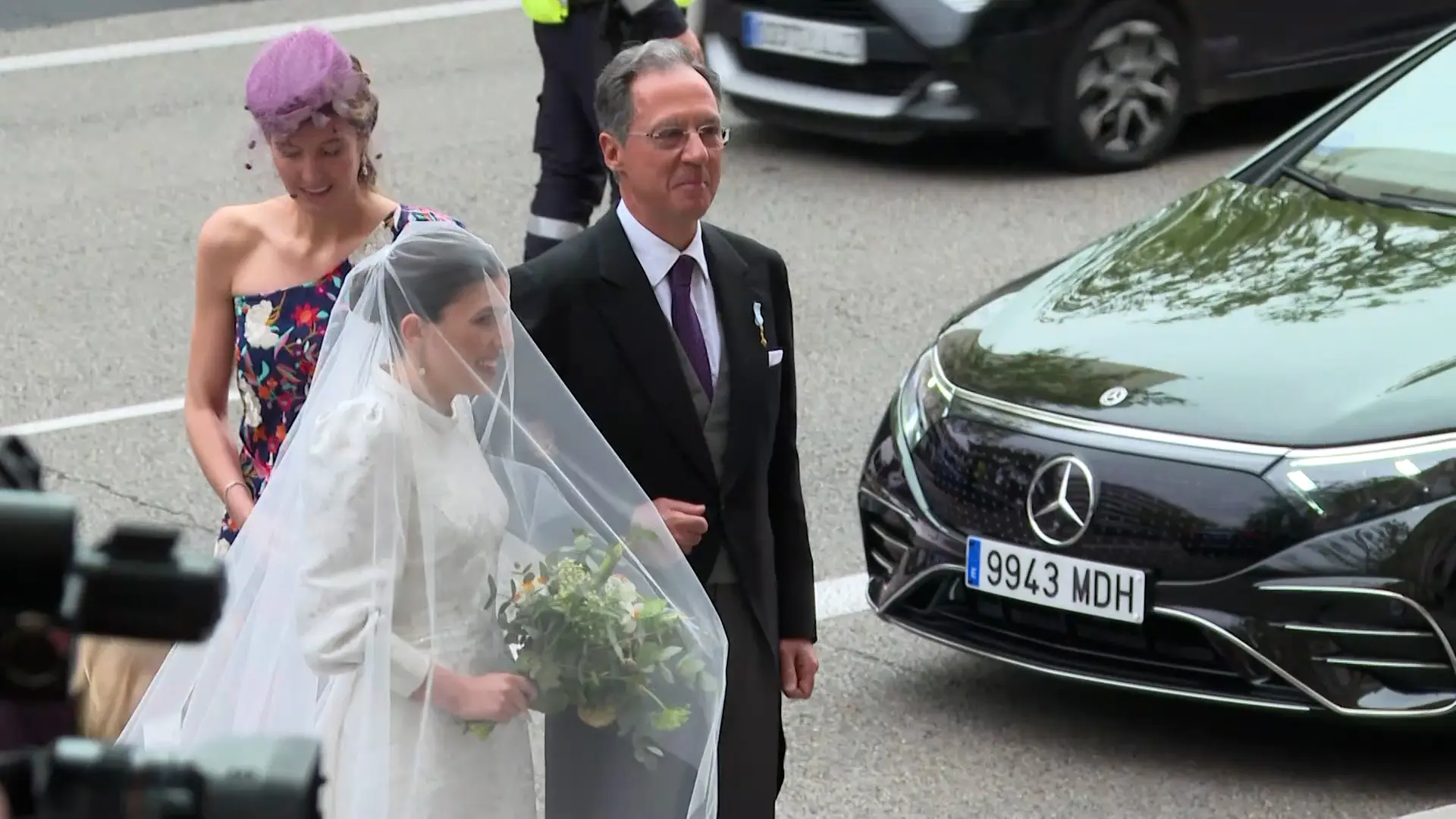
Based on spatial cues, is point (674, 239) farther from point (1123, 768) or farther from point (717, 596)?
point (1123, 768)

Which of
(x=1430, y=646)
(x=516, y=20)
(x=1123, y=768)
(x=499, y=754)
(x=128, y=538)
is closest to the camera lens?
(x=128, y=538)

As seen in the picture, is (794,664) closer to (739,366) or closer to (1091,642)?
(739,366)

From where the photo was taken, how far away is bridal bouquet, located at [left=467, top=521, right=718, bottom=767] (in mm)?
3672

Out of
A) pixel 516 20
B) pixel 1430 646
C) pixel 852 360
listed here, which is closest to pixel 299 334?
pixel 1430 646

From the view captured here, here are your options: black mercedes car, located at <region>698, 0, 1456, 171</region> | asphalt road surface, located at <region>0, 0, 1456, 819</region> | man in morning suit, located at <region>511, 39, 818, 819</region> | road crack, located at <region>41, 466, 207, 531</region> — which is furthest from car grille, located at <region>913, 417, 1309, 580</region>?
black mercedes car, located at <region>698, 0, 1456, 171</region>

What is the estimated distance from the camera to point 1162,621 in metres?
5.14

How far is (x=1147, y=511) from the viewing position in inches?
202

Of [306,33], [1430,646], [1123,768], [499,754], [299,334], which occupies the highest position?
[306,33]

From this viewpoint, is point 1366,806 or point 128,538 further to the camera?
point 1366,806

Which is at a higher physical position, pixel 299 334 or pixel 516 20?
pixel 299 334

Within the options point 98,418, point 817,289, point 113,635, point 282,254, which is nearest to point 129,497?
point 98,418

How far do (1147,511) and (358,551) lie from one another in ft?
6.93

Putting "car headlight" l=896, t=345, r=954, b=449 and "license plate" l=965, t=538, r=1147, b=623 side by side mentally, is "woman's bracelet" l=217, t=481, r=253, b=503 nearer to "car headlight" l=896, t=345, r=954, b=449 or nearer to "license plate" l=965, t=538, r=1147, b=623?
"license plate" l=965, t=538, r=1147, b=623

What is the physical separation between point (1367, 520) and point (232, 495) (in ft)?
7.48
